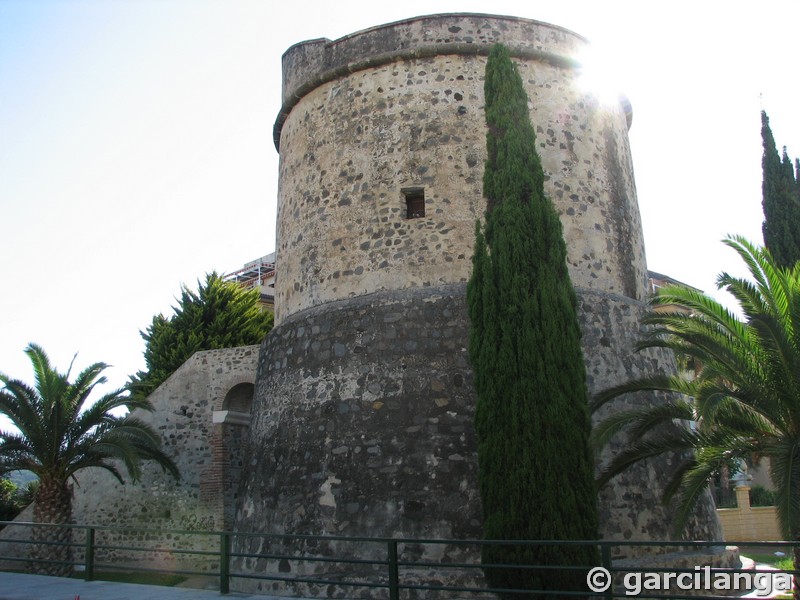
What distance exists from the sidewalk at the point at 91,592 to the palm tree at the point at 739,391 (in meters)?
4.77

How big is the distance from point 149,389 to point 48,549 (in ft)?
23.1

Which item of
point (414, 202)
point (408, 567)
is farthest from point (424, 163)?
point (408, 567)

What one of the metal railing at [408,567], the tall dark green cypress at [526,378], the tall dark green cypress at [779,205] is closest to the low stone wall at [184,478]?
the metal railing at [408,567]

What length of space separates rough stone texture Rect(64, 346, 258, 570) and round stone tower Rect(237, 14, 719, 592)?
169 inches

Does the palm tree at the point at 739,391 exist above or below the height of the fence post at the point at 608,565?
above

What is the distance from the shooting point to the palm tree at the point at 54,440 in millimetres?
14094

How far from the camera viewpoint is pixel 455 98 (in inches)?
474

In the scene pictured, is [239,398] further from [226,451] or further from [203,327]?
[203,327]

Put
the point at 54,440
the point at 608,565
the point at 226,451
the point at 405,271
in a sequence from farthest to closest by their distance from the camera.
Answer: the point at 226,451 < the point at 54,440 < the point at 405,271 < the point at 608,565

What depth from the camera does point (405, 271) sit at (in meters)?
11.3

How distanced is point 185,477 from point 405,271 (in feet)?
26.2

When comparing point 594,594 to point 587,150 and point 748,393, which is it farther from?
point 587,150

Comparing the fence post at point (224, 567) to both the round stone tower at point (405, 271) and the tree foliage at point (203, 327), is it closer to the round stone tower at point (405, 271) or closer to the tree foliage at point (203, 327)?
the round stone tower at point (405, 271)

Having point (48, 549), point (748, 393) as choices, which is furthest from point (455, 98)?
point (48, 549)
